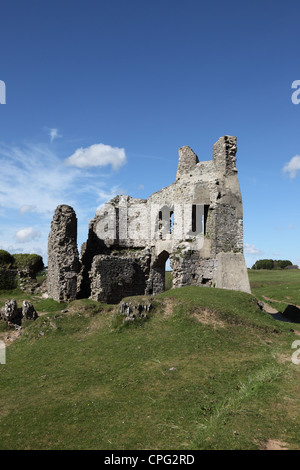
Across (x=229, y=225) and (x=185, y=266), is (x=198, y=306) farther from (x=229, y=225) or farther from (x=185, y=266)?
(x=229, y=225)

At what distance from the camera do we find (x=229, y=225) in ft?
70.3

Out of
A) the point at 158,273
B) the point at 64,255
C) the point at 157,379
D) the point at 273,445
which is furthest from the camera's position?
the point at 158,273

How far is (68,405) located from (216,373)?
13.6 feet

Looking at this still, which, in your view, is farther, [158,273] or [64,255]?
[158,273]

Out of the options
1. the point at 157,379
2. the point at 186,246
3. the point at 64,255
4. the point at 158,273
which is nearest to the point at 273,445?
the point at 157,379

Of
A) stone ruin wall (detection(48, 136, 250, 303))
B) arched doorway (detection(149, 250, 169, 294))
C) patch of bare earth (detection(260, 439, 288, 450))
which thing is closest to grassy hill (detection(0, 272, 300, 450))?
patch of bare earth (detection(260, 439, 288, 450))

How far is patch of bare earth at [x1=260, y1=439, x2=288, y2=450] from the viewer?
664cm

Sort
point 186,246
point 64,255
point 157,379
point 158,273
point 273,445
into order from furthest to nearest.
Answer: point 158,273
point 64,255
point 186,246
point 157,379
point 273,445

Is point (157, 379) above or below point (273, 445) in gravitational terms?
above

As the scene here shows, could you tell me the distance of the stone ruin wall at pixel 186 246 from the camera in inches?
816

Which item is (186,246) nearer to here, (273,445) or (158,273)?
(158,273)

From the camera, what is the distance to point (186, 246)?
69.6ft

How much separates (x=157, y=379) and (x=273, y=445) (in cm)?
380
